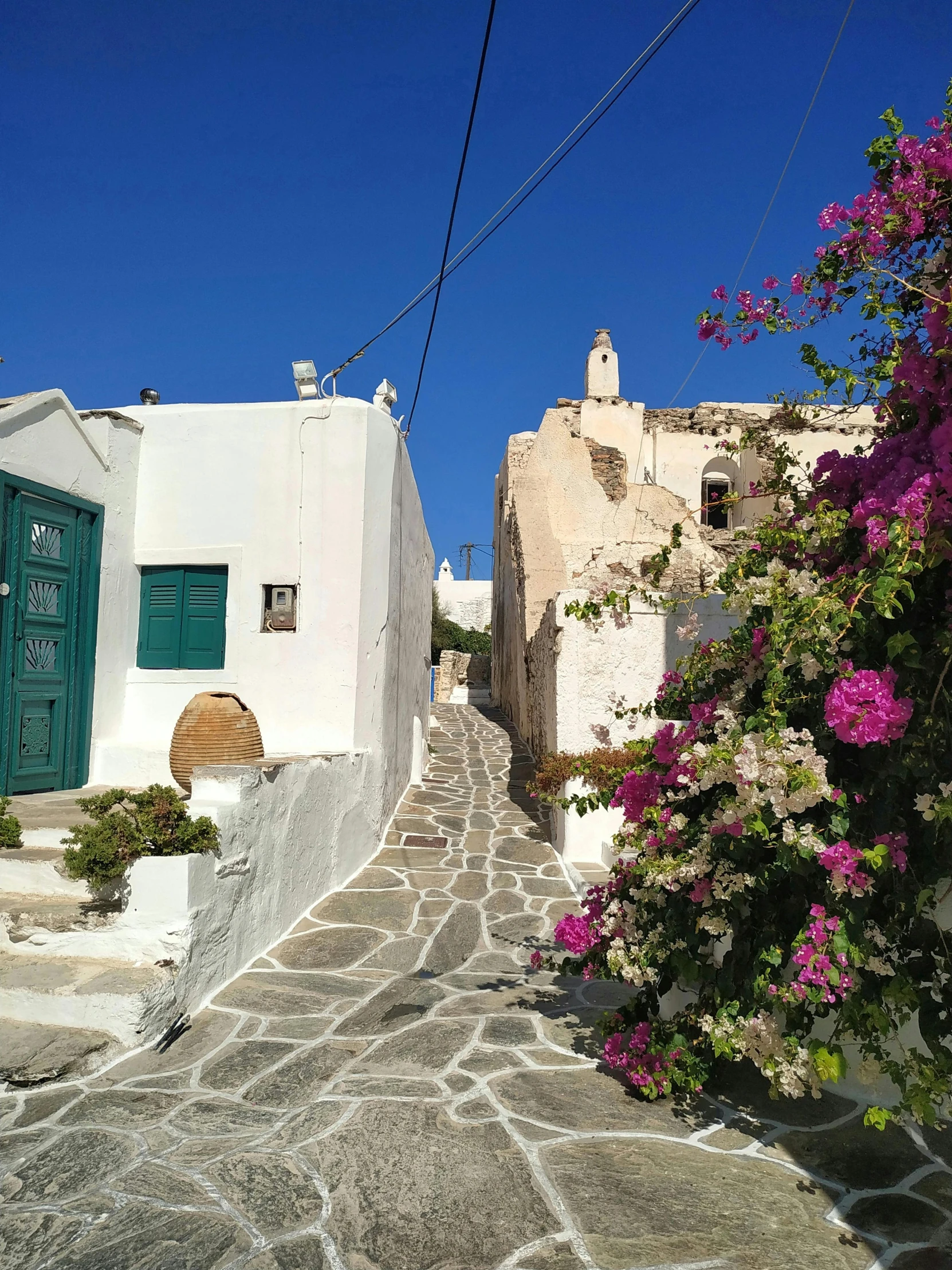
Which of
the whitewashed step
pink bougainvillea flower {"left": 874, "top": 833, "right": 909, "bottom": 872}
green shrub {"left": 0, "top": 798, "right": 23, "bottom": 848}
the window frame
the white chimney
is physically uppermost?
the white chimney

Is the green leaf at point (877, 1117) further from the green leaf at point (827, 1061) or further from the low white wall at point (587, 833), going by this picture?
the low white wall at point (587, 833)

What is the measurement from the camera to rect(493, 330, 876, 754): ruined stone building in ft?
37.1

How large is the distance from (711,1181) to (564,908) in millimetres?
3562

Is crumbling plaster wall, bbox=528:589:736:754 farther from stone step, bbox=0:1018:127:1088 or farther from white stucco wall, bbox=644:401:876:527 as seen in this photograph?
white stucco wall, bbox=644:401:876:527

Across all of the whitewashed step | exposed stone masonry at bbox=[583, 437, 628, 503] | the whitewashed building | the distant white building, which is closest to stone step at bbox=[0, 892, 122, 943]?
the whitewashed step

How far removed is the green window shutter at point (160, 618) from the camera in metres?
7.55

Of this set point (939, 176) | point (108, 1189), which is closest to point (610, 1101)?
point (108, 1189)

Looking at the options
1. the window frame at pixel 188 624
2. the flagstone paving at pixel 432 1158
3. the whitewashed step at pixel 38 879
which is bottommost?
the flagstone paving at pixel 432 1158

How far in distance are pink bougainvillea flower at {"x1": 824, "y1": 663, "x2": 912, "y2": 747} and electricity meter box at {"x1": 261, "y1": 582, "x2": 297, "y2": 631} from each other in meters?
5.67

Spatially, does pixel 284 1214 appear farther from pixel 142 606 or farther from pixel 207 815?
pixel 142 606

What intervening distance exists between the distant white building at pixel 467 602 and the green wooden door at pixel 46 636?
29757 mm

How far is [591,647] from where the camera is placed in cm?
833

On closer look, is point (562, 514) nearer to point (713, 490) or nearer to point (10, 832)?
point (713, 490)

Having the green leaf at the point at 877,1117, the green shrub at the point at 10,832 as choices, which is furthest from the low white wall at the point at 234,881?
the green leaf at the point at 877,1117
